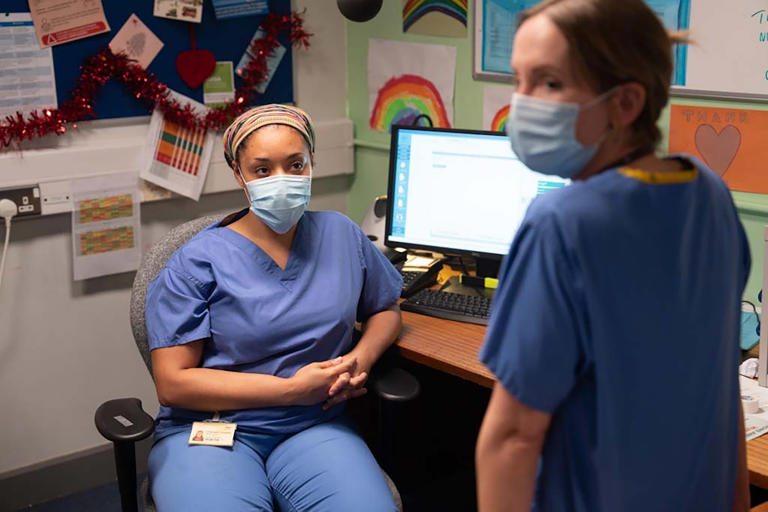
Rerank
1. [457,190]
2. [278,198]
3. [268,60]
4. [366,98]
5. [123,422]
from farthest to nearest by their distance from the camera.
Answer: [366,98]
[268,60]
[457,190]
[278,198]
[123,422]

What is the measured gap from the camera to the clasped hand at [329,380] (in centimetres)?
178

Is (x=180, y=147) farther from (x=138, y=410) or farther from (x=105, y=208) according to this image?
(x=138, y=410)

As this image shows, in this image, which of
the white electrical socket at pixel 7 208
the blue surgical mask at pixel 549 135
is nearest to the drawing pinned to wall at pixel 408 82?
the white electrical socket at pixel 7 208

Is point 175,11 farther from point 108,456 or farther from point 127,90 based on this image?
point 108,456

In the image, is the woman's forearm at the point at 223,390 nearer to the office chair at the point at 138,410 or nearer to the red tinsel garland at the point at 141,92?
the office chair at the point at 138,410

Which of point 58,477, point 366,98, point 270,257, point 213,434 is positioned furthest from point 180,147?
point 213,434

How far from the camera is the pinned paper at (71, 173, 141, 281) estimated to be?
2.54 m

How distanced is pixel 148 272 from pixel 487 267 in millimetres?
897

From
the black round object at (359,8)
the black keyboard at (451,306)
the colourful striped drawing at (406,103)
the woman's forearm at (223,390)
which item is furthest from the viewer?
the colourful striped drawing at (406,103)

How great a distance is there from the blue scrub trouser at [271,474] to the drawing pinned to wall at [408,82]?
1.24 metres

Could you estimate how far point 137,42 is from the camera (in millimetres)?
2574

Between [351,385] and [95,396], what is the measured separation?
122cm

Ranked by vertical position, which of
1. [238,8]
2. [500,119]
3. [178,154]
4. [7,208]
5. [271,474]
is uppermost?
[238,8]

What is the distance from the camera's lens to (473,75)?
8.47 feet
